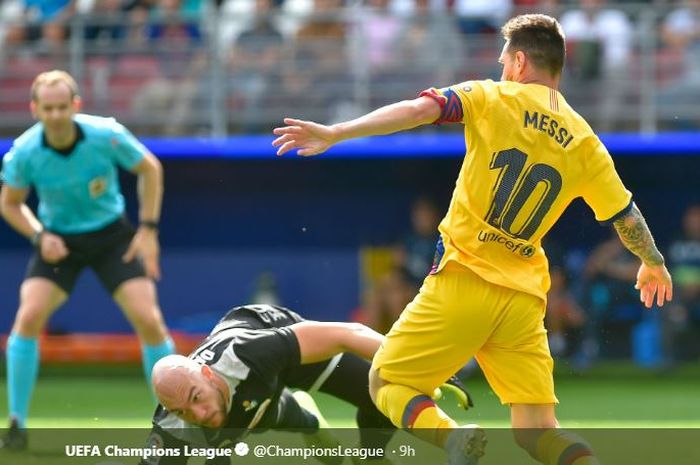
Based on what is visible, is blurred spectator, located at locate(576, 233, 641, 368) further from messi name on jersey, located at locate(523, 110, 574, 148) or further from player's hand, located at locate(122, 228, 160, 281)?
messi name on jersey, located at locate(523, 110, 574, 148)

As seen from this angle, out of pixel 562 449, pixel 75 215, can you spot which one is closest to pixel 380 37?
pixel 75 215

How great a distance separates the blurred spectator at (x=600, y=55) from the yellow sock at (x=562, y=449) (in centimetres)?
783

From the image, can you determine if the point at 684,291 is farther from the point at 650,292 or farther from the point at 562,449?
the point at 562,449

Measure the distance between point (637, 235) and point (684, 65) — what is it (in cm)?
760

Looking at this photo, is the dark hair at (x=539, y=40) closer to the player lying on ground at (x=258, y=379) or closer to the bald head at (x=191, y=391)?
the player lying on ground at (x=258, y=379)

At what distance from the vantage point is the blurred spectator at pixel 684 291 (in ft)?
42.8

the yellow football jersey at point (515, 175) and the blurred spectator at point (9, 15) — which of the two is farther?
the blurred spectator at point (9, 15)

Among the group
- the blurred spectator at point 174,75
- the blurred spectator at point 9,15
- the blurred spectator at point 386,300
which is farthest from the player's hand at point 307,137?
the blurred spectator at point 9,15

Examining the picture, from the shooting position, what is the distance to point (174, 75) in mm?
13383

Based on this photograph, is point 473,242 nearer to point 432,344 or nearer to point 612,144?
point 432,344

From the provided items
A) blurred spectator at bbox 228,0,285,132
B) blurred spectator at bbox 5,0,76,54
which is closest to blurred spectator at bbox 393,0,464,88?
blurred spectator at bbox 228,0,285,132

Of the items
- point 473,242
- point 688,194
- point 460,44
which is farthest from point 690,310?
point 473,242

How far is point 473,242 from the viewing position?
218 inches

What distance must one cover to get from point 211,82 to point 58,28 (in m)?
1.65
